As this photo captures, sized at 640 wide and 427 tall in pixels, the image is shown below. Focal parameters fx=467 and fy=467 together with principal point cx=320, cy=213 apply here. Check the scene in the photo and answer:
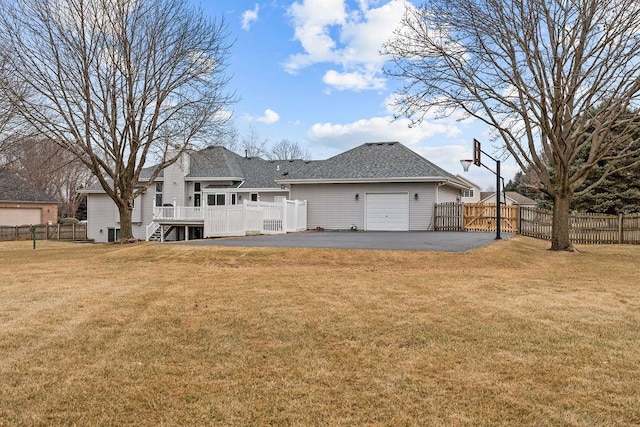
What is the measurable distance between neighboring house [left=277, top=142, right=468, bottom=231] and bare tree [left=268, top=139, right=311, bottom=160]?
3280cm

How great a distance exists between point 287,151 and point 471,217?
37.5 metres

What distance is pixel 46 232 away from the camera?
31656mm

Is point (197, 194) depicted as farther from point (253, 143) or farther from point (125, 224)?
point (253, 143)

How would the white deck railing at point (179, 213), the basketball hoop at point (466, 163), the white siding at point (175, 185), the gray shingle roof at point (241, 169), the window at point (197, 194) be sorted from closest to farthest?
the basketball hoop at point (466, 163), the white deck railing at point (179, 213), the gray shingle roof at point (241, 169), the white siding at point (175, 185), the window at point (197, 194)

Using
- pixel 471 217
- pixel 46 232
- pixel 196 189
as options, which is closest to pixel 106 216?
pixel 46 232

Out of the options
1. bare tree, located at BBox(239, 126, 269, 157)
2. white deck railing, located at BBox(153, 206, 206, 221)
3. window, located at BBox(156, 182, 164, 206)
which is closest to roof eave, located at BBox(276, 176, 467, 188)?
white deck railing, located at BBox(153, 206, 206, 221)

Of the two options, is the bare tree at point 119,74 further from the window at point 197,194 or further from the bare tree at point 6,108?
the window at point 197,194

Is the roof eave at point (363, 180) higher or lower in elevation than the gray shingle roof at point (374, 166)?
lower

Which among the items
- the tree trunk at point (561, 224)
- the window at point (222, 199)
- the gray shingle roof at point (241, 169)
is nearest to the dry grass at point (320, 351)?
the tree trunk at point (561, 224)

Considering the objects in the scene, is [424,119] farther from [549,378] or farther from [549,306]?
[549,378]

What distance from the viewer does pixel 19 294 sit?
7441 mm

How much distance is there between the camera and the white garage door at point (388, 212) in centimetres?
2391

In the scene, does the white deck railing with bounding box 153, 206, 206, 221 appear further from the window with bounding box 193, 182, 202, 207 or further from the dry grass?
the dry grass

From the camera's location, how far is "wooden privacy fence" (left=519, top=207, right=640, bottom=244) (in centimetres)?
2077
